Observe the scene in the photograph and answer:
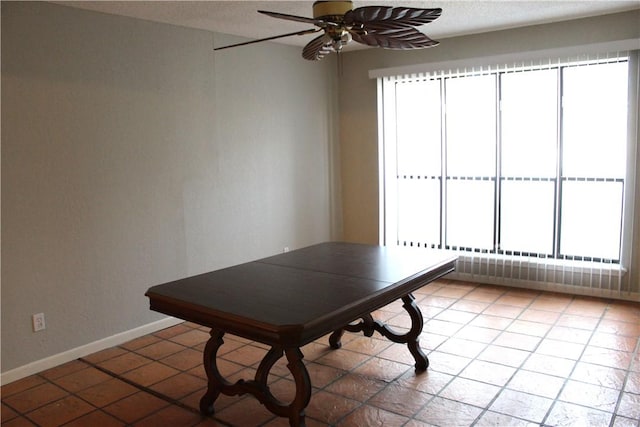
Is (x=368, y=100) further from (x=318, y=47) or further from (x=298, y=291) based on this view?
(x=298, y=291)

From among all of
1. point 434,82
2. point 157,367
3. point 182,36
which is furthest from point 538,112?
point 157,367

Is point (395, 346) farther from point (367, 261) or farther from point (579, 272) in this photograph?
point (579, 272)

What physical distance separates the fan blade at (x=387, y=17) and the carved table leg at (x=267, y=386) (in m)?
1.48

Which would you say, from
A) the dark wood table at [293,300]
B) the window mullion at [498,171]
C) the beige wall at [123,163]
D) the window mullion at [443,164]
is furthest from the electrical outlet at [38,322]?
the window mullion at [498,171]

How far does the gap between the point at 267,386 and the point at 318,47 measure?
6.03 ft

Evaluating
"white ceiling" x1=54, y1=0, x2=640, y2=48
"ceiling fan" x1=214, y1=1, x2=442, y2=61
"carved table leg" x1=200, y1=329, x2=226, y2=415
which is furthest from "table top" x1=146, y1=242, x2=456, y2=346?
"white ceiling" x1=54, y1=0, x2=640, y2=48

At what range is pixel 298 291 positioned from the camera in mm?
2467

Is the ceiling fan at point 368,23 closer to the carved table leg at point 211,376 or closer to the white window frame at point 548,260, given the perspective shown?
the carved table leg at point 211,376

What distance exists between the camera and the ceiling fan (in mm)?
2273

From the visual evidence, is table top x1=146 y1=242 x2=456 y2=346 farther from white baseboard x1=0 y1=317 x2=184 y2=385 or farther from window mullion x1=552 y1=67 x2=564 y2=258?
window mullion x1=552 y1=67 x2=564 y2=258

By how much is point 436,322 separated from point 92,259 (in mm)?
2562

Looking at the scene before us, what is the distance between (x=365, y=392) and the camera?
2.90m

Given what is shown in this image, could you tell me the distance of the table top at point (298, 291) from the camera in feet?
6.86

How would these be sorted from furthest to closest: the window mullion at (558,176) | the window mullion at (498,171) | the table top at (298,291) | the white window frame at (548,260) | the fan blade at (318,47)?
the window mullion at (498,171) < the window mullion at (558,176) < the white window frame at (548,260) < the fan blade at (318,47) < the table top at (298,291)
